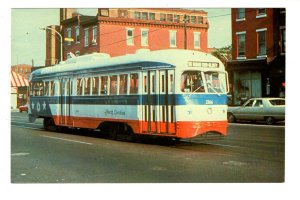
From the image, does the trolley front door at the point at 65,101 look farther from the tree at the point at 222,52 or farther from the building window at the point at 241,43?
the building window at the point at 241,43

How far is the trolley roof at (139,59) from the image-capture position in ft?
44.4

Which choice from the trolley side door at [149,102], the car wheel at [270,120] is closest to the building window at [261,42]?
the car wheel at [270,120]

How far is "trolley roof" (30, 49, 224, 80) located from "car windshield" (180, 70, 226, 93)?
0.36 meters

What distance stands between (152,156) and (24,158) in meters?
3.51

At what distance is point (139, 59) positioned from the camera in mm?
14500

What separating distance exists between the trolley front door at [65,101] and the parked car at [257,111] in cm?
940

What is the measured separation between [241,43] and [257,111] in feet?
22.9

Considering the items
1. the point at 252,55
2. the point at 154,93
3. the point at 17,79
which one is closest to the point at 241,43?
the point at 252,55

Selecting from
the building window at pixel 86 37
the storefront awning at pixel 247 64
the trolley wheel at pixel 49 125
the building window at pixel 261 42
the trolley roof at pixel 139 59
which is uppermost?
the building window at pixel 86 37

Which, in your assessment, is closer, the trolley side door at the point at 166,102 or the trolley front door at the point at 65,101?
the trolley side door at the point at 166,102
